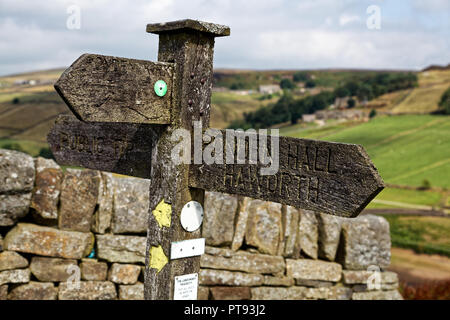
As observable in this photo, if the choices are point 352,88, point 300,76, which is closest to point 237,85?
point 300,76

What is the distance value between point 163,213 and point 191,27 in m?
1.09

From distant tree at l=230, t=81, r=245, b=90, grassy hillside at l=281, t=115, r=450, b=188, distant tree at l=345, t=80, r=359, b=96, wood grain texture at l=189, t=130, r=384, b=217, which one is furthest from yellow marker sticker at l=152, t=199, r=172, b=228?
distant tree at l=230, t=81, r=245, b=90

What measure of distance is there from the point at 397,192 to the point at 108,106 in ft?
43.6

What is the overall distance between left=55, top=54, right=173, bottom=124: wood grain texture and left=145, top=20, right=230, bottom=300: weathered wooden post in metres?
0.09

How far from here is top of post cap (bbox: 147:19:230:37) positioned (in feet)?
9.82

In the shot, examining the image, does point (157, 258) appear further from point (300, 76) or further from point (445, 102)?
point (300, 76)

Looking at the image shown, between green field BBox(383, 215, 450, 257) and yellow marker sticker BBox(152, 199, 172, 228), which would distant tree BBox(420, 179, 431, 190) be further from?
yellow marker sticker BBox(152, 199, 172, 228)

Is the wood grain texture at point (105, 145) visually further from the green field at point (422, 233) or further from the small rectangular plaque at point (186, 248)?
the green field at point (422, 233)

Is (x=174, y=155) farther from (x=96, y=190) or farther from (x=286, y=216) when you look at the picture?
(x=286, y=216)

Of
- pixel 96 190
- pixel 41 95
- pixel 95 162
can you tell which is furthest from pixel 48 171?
pixel 41 95

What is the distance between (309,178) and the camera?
108 inches

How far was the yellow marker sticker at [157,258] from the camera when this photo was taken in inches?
127

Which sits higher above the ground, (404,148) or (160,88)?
(160,88)

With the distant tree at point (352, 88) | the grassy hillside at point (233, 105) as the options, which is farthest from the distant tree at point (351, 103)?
the grassy hillside at point (233, 105)
